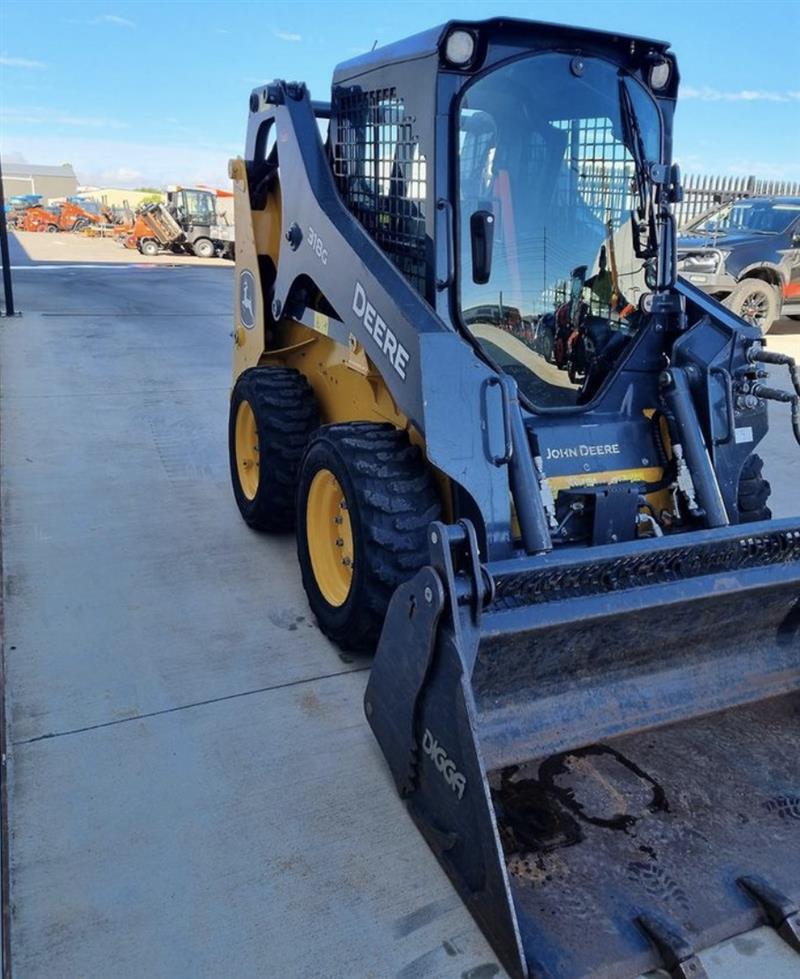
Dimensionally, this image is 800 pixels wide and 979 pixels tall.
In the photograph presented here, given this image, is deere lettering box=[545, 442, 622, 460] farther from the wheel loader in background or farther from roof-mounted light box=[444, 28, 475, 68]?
the wheel loader in background

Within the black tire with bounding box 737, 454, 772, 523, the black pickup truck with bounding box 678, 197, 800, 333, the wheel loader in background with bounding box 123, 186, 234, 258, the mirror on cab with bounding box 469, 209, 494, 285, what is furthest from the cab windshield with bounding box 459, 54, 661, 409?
the wheel loader in background with bounding box 123, 186, 234, 258

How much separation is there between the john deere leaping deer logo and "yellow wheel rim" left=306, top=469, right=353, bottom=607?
169 cm

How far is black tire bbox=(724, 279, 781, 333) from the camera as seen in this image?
451 inches

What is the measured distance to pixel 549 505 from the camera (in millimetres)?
3016

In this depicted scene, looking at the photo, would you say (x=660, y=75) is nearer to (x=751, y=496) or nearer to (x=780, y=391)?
(x=780, y=391)

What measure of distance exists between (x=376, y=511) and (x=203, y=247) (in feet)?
88.6

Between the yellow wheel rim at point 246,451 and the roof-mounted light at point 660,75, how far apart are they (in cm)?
257

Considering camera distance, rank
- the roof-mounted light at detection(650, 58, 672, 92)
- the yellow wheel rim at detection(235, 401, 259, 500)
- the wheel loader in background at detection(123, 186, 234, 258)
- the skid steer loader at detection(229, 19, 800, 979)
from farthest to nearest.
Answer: the wheel loader in background at detection(123, 186, 234, 258) < the yellow wheel rim at detection(235, 401, 259, 500) < the roof-mounted light at detection(650, 58, 672, 92) < the skid steer loader at detection(229, 19, 800, 979)

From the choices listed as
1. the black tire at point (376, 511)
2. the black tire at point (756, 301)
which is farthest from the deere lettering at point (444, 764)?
the black tire at point (756, 301)

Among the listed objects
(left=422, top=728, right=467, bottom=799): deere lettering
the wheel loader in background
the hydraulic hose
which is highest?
the wheel loader in background

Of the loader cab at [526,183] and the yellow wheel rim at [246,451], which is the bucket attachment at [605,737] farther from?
the yellow wheel rim at [246,451]

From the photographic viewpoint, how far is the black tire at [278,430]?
4316 mm

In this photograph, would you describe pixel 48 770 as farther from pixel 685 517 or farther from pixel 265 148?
pixel 265 148

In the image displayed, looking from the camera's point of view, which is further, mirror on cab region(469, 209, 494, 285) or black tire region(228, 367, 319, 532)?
black tire region(228, 367, 319, 532)
